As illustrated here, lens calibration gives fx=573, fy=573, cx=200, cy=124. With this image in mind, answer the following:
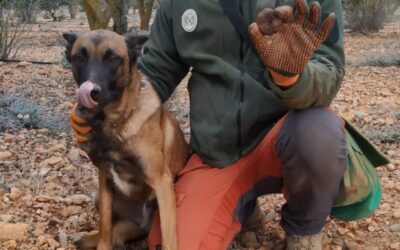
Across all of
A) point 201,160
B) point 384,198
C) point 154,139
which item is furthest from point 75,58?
point 384,198

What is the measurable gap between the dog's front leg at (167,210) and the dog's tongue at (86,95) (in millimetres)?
563

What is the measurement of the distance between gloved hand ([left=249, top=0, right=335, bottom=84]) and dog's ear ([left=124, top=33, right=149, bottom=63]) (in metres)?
0.83

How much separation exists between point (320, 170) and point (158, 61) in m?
1.13

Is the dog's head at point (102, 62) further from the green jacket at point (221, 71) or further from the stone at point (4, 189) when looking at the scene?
the stone at point (4, 189)

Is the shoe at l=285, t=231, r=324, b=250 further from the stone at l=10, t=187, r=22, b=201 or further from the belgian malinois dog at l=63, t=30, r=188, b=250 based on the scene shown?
the stone at l=10, t=187, r=22, b=201

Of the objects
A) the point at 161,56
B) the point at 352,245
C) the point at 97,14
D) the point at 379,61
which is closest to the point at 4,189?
the point at 161,56

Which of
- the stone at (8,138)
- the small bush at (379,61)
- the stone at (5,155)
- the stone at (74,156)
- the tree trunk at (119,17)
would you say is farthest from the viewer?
the small bush at (379,61)

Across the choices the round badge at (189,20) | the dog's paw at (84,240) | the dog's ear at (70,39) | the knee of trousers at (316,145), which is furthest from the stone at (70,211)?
the knee of trousers at (316,145)

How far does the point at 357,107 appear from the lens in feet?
20.9

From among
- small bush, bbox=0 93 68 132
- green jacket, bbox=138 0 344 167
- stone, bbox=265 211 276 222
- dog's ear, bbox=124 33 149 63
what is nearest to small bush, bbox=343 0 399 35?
small bush, bbox=0 93 68 132

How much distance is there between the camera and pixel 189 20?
2975mm

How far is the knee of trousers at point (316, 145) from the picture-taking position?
258 cm

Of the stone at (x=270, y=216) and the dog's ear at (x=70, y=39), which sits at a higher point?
the dog's ear at (x=70, y=39)

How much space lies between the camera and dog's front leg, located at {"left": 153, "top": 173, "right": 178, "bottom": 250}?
110 inches
